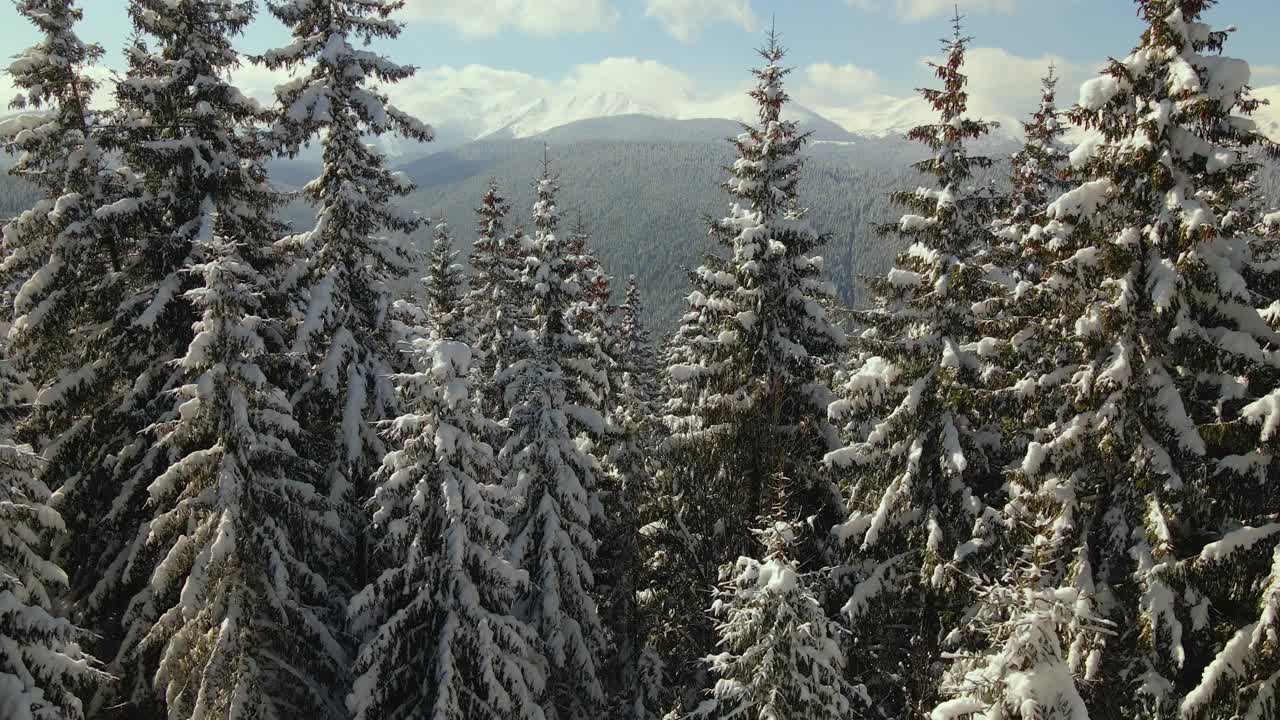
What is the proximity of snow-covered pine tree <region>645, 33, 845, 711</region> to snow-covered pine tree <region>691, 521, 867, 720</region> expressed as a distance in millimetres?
4959

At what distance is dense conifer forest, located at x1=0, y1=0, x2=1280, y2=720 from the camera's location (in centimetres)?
1048

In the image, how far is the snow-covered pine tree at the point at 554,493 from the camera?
60.2ft

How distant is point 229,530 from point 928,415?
13.1m

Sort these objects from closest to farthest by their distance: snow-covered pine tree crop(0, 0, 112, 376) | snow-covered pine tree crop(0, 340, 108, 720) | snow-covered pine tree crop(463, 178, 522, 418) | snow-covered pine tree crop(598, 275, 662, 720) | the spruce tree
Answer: snow-covered pine tree crop(0, 340, 108, 720) → snow-covered pine tree crop(0, 0, 112, 376) → the spruce tree → snow-covered pine tree crop(598, 275, 662, 720) → snow-covered pine tree crop(463, 178, 522, 418)

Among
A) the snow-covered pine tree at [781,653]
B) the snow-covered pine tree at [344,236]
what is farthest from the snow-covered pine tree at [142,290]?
the snow-covered pine tree at [781,653]

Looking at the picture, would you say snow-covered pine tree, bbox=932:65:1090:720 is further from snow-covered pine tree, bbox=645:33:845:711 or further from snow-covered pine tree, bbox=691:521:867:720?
snow-covered pine tree, bbox=645:33:845:711

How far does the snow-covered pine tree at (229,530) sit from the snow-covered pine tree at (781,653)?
27.2 ft

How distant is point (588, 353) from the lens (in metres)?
20.3

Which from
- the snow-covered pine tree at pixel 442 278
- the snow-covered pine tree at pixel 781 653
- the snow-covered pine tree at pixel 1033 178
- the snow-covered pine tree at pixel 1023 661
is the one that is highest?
the snow-covered pine tree at pixel 1033 178

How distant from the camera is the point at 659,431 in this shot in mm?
20484

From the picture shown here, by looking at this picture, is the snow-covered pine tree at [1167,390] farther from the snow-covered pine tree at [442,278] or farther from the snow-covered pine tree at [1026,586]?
the snow-covered pine tree at [442,278]

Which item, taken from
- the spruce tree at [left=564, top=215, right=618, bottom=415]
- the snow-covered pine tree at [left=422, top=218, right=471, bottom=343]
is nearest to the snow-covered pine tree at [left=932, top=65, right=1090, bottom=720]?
the spruce tree at [left=564, top=215, right=618, bottom=415]

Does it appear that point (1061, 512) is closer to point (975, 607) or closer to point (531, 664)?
point (975, 607)

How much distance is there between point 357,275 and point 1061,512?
14.6 m
